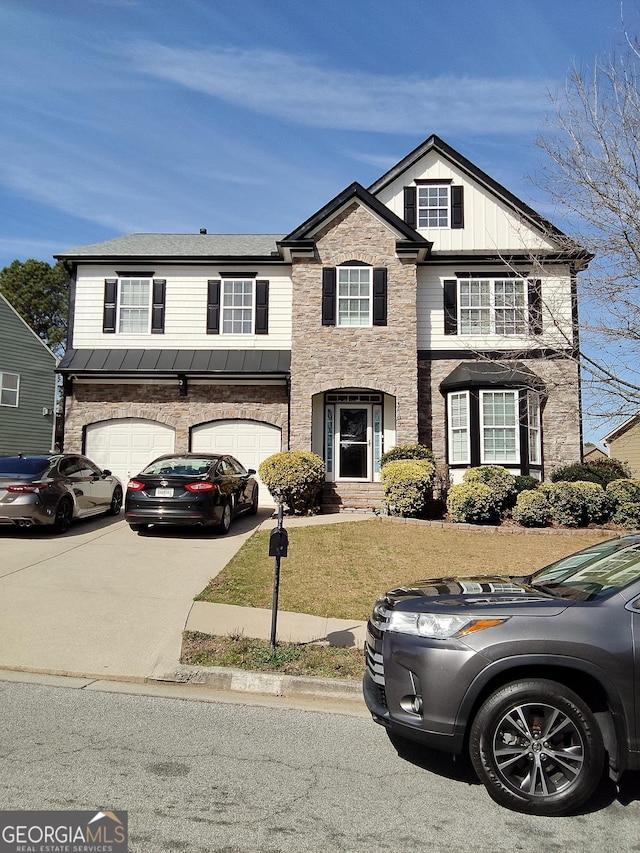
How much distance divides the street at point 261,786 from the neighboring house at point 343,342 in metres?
11.6

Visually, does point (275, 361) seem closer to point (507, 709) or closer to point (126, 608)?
point (126, 608)

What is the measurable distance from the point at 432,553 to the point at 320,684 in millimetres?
5756

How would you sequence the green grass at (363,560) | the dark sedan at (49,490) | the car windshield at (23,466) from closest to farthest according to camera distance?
the green grass at (363,560) → the dark sedan at (49,490) → the car windshield at (23,466)

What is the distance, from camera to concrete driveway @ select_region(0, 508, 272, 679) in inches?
243

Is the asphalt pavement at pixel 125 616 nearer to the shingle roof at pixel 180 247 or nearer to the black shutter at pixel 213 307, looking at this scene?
the black shutter at pixel 213 307

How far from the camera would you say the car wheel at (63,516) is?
11938mm

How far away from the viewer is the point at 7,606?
24.7 ft

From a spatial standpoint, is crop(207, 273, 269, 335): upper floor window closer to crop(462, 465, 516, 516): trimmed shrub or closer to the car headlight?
crop(462, 465, 516, 516): trimmed shrub

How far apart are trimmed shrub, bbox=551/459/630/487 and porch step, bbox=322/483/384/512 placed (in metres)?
4.32

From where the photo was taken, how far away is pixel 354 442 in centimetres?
1739

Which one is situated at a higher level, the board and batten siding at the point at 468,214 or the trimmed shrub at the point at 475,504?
the board and batten siding at the point at 468,214

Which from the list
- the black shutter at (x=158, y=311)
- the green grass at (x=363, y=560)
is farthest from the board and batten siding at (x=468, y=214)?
the green grass at (x=363, y=560)

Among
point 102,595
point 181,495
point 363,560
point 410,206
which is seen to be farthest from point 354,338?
point 102,595

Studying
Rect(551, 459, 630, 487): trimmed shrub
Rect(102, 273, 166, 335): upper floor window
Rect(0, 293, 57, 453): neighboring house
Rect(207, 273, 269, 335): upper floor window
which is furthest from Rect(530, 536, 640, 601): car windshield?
Rect(0, 293, 57, 453): neighboring house
